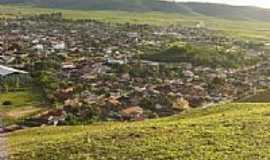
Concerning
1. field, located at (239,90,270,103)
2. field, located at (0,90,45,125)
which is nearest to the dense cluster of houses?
field, located at (0,90,45,125)

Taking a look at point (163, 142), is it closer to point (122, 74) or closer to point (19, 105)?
point (19, 105)

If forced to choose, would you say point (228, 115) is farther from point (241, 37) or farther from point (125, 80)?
point (241, 37)

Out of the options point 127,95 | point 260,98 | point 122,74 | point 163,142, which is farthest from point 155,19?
point 163,142

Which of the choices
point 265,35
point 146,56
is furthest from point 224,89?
point 265,35

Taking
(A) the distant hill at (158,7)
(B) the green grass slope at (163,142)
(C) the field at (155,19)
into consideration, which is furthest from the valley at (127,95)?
(A) the distant hill at (158,7)

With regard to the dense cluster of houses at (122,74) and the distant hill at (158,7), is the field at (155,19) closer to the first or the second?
the distant hill at (158,7)

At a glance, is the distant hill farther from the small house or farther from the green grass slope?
the green grass slope
